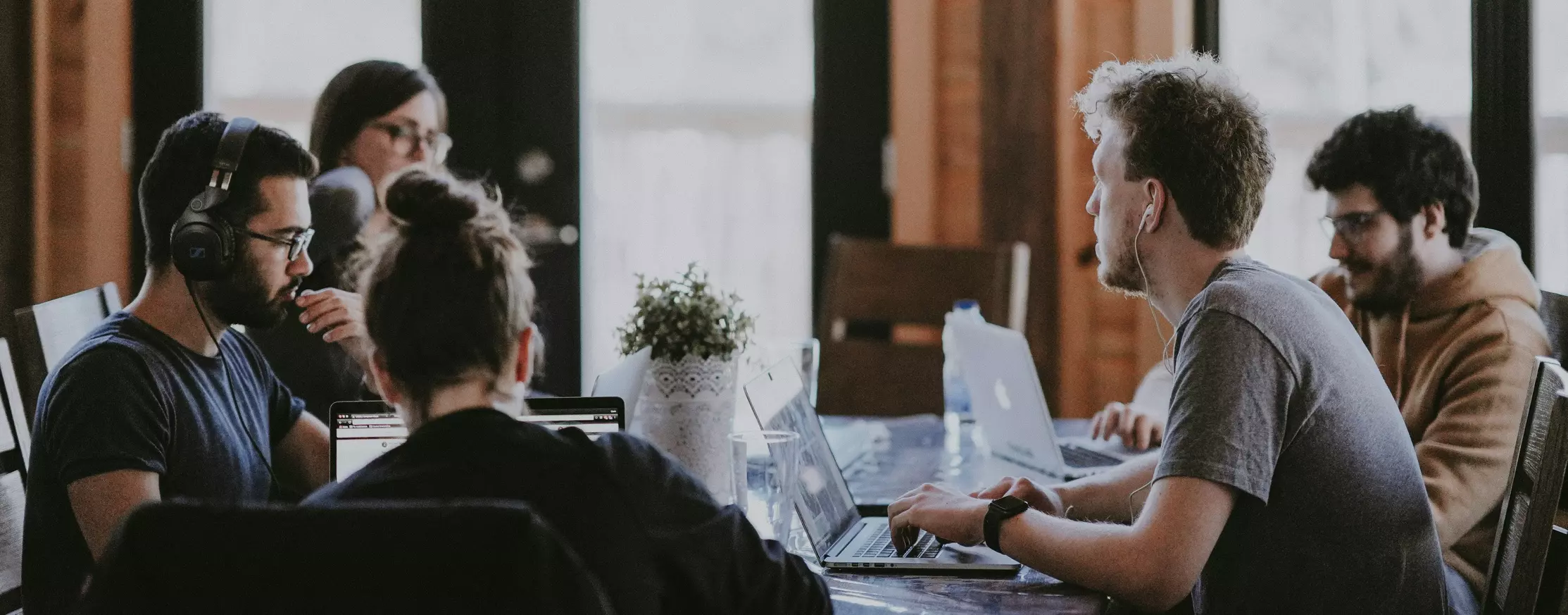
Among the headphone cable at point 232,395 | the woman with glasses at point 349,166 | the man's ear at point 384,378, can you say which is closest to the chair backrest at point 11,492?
the headphone cable at point 232,395

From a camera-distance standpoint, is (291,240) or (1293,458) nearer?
(1293,458)

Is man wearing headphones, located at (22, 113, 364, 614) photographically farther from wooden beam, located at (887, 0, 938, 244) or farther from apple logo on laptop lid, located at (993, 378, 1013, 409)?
wooden beam, located at (887, 0, 938, 244)

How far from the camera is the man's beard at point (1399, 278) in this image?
6.91 feet

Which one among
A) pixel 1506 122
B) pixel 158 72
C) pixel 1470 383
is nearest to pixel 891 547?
pixel 1470 383

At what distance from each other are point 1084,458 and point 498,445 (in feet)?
4.43

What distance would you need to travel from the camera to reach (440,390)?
Answer: 1108mm

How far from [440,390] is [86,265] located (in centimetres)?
309

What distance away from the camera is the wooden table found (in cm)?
136

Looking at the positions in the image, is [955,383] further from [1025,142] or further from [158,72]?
[158,72]

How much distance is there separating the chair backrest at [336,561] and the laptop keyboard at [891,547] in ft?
2.38

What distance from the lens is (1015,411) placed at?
2070 millimetres

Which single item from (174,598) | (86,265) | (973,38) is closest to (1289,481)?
(174,598)

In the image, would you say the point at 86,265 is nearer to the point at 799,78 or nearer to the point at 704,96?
the point at 704,96

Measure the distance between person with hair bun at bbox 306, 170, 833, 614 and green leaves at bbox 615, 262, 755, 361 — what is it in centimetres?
58
